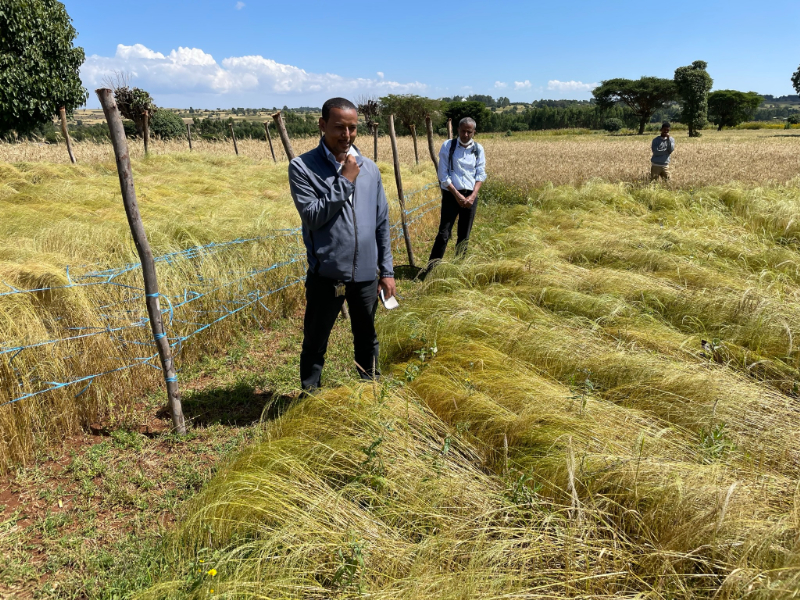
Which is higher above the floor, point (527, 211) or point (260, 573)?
point (527, 211)

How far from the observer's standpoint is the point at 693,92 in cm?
3888

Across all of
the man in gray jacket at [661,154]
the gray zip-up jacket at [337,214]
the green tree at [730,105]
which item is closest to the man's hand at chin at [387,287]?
the gray zip-up jacket at [337,214]

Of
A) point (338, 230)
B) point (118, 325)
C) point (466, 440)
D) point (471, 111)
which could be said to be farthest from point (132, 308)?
point (471, 111)

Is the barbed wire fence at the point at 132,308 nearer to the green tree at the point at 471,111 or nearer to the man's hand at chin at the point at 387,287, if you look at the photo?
the man's hand at chin at the point at 387,287

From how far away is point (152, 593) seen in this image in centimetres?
151

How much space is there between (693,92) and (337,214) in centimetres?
4715

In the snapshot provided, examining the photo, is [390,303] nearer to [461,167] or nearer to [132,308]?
[132,308]

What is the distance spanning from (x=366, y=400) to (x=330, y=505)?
0.70 m

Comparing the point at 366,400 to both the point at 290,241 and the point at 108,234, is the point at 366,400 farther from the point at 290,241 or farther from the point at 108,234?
the point at 108,234

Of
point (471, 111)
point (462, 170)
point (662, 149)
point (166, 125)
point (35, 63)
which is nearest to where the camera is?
point (462, 170)

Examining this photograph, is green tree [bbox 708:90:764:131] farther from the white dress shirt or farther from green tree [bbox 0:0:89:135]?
green tree [bbox 0:0:89:135]

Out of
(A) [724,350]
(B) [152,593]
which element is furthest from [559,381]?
(B) [152,593]

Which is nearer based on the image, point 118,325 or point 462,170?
point 118,325

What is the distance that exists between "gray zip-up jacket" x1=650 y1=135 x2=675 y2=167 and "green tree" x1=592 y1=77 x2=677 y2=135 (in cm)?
4499
